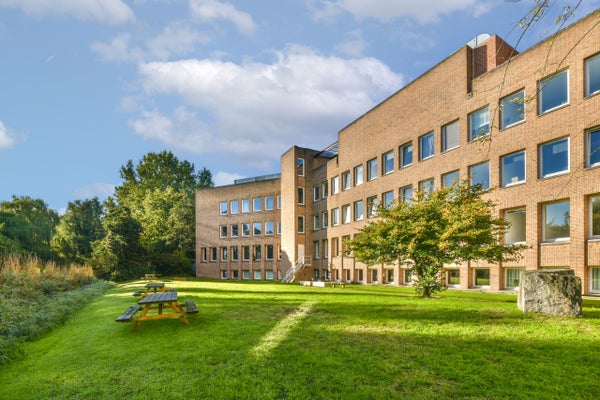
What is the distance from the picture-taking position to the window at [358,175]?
102 ft

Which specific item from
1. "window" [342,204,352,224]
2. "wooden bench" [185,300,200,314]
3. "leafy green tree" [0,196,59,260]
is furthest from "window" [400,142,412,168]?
"leafy green tree" [0,196,59,260]

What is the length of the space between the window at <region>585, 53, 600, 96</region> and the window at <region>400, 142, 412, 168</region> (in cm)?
1080

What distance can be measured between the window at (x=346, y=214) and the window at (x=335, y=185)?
1935mm

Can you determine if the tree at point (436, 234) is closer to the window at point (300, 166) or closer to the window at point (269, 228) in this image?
the window at point (300, 166)

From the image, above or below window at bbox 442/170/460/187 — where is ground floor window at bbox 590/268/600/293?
below

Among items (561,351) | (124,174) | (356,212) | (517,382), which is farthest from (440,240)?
(124,174)

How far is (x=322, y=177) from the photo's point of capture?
37.9 meters

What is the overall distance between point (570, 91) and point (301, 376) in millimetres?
16974

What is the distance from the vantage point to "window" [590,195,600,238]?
15258 millimetres

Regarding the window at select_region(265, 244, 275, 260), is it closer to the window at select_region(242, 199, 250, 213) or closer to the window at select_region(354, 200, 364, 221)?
the window at select_region(242, 199, 250, 213)

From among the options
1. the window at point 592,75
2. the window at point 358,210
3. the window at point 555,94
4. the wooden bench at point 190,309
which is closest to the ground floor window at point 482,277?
the window at point 555,94

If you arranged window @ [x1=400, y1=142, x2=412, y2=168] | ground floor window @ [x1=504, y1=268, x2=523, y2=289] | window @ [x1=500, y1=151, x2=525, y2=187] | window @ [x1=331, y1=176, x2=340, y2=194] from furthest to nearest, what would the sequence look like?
window @ [x1=331, y1=176, x2=340, y2=194] < window @ [x1=400, y1=142, x2=412, y2=168] < window @ [x1=500, y1=151, x2=525, y2=187] < ground floor window @ [x1=504, y1=268, x2=523, y2=289]

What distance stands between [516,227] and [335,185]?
726 inches

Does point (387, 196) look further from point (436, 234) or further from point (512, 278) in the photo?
point (436, 234)
